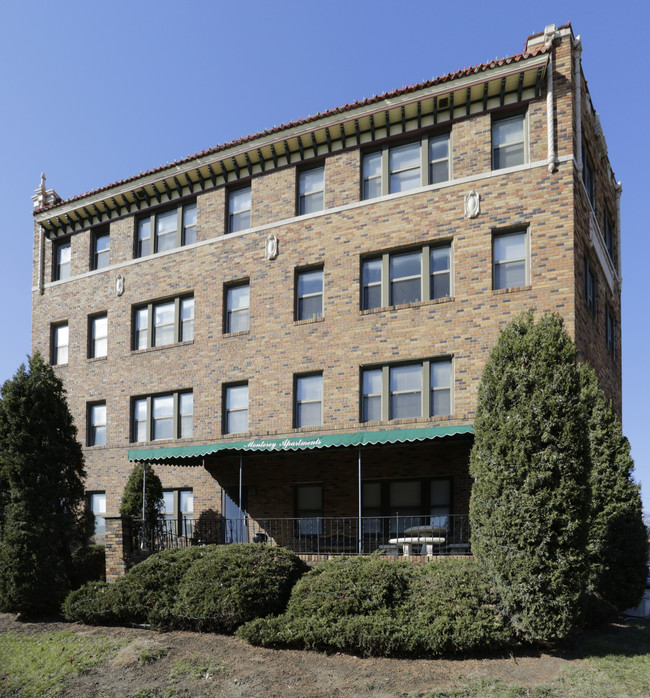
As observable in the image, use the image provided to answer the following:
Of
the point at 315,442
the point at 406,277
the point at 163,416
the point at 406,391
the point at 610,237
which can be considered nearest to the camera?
the point at 315,442

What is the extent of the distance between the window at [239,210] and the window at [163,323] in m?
2.64

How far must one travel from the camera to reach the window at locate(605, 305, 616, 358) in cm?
2242

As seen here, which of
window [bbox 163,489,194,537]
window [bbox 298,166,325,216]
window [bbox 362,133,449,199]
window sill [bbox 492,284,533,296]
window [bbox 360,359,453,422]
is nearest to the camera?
window sill [bbox 492,284,533,296]

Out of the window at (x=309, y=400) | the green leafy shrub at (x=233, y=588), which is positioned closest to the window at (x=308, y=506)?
the window at (x=309, y=400)

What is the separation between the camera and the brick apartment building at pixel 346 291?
17609mm

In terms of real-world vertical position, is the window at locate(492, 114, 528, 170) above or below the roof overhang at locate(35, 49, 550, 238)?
below

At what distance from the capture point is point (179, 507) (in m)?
22.0

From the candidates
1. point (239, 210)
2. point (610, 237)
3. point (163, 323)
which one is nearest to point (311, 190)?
point (239, 210)

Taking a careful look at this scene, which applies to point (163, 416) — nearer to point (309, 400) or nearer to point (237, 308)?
point (237, 308)

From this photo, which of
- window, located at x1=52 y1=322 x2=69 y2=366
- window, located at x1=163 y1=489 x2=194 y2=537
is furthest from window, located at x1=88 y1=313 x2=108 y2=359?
window, located at x1=163 y1=489 x2=194 y2=537

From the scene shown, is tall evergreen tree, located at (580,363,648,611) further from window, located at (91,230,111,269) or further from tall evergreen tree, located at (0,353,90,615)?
window, located at (91,230,111,269)

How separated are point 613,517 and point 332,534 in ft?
22.8

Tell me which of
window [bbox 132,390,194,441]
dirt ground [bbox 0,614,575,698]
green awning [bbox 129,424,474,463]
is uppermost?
window [bbox 132,390,194,441]

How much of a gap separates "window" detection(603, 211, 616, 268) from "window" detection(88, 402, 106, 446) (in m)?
17.1
